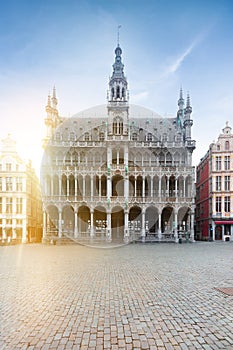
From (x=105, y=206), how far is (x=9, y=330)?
3911 cm

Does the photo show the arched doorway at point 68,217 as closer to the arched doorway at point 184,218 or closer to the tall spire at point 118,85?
the arched doorway at point 184,218

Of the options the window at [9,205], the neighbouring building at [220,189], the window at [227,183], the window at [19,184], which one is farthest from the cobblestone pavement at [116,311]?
the window at [227,183]

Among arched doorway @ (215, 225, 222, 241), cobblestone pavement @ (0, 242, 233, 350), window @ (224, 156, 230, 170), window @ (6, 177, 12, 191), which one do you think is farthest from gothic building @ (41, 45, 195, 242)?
cobblestone pavement @ (0, 242, 233, 350)

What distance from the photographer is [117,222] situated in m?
48.2

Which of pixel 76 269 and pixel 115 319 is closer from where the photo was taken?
pixel 115 319

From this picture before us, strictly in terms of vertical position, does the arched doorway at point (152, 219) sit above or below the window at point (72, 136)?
below

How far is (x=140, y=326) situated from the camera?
714 centimetres

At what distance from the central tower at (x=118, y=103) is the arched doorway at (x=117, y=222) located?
42.2 ft

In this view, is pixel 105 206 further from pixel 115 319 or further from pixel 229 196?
pixel 115 319

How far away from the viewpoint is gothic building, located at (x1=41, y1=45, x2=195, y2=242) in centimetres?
4591

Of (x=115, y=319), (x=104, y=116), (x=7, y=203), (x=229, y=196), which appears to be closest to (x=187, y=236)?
(x=229, y=196)

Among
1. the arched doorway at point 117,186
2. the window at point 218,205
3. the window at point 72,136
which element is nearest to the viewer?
the arched doorway at point 117,186

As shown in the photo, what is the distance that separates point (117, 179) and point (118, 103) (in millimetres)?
13147

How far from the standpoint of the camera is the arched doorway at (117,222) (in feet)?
154
